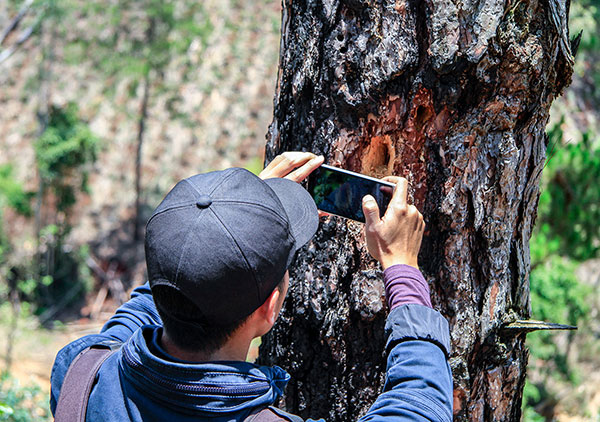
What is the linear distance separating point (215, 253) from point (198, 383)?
0.24 metres

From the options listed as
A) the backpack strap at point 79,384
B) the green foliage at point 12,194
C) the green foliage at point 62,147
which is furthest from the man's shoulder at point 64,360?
the green foliage at point 12,194

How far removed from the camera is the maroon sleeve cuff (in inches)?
48.5

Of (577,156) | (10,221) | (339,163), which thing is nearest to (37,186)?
(10,221)

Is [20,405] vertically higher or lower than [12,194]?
lower

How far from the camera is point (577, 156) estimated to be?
4.85 m

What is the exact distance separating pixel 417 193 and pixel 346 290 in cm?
36

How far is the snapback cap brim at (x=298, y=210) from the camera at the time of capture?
1264 millimetres

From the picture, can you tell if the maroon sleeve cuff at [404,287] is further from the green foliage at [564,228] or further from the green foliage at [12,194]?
the green foliage at [12,194]

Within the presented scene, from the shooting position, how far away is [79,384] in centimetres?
115

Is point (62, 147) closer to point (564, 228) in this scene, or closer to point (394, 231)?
point (564, 228)

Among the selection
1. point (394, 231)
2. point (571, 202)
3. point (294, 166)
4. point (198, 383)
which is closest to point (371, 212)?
point (394, 231)

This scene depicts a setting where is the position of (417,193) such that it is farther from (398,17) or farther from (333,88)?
(398,17)

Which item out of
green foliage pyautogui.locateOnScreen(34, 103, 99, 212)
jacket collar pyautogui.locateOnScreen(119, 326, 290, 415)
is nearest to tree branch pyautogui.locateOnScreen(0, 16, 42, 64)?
green foliage pyautogui.locateOnScreen(34, 103, 99, 212)

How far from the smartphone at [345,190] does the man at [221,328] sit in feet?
1.06
